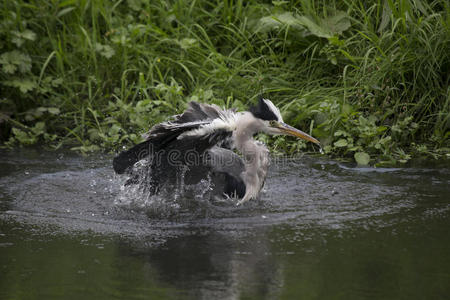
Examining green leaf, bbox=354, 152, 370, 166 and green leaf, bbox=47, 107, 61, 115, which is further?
green leaf, bbox=47, 107, 61, 115

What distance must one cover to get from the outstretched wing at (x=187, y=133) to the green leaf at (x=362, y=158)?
1470 mm

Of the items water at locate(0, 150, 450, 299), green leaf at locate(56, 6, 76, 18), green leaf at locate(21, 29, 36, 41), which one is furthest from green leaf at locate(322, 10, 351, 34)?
green leaf at locate(21, 29, 36, 41)

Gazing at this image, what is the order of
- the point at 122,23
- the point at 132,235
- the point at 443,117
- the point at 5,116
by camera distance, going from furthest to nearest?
1. the point at 122,23
2. the point at 5,116
3. the point at 443,117
4. the point at 132,235

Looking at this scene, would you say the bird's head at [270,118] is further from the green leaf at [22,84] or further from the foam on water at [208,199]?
the green leaf at [22,84]

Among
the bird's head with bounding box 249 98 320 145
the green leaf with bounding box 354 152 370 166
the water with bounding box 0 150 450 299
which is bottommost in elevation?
the water with bounding box 0 150 450 299

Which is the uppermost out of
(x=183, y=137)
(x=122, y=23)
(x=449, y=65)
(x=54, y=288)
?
(x=122, y=23)

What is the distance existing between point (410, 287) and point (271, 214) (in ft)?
4.58

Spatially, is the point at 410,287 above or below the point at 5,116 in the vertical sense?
below

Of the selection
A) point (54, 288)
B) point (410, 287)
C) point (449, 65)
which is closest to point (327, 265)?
point (410, 287)

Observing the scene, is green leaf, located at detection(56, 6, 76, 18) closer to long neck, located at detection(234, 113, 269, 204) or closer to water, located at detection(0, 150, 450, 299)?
water, located at detection(0, 150, 450, 299)

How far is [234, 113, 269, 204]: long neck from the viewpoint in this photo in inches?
193

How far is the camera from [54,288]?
10.3 feet

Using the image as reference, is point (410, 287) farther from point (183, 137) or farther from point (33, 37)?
point (33, 37)

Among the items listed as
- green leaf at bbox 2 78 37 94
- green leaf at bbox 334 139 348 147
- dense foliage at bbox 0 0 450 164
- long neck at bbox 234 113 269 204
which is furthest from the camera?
green leaf at bbox 2 78 37 94
